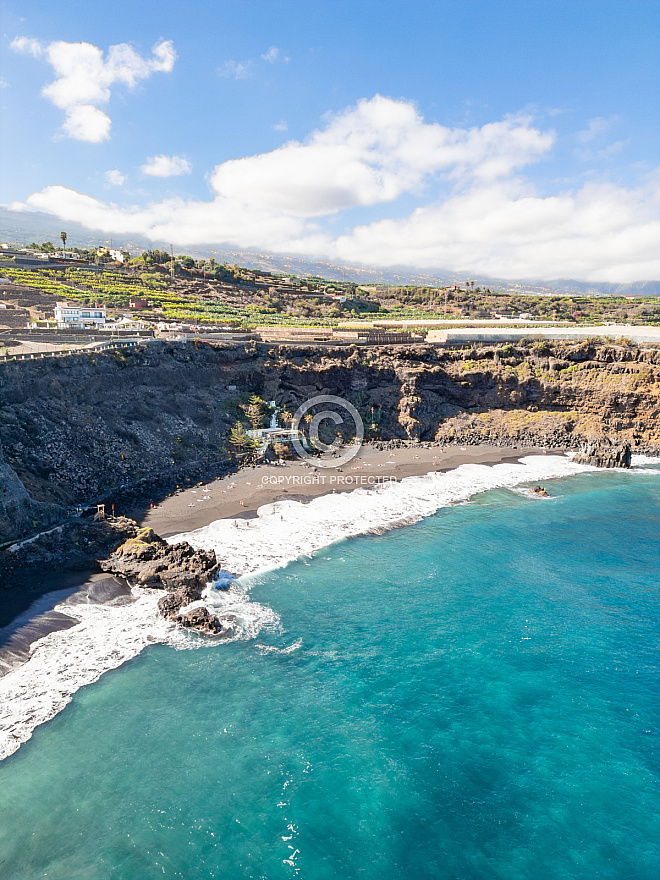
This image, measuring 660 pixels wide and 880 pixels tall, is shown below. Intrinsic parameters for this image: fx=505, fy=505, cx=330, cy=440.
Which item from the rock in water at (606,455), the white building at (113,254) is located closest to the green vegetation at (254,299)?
the white building at (113,254)

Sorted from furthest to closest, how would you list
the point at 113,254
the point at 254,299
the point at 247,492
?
the point at 113,254 < the point at 254,299 < the point at 247,492

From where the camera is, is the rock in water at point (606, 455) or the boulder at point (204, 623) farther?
the rock in water at point (606, 455)

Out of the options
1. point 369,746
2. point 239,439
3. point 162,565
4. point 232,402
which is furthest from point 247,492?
point 369,746

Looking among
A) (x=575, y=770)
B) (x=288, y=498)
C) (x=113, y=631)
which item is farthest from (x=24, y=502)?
(x=575, y=770)

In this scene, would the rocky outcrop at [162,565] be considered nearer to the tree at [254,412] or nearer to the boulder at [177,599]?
the boulder at [177,599]

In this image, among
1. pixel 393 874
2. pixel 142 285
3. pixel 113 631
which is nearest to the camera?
pixel 393 874

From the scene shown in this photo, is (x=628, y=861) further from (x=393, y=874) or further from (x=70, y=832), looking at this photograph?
(x=70, y=832)

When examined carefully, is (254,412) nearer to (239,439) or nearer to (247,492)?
(239,439)
